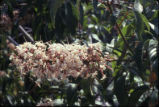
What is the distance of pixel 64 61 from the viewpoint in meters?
1.10

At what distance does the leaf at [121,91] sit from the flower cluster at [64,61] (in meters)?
0.24

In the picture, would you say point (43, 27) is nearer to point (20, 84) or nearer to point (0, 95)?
point (20, 84)

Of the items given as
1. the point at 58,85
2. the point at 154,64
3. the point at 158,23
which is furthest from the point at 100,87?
the point at 154,64

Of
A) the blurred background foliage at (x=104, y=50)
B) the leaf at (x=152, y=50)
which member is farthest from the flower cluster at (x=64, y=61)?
the leaf at (x=152, y=50)

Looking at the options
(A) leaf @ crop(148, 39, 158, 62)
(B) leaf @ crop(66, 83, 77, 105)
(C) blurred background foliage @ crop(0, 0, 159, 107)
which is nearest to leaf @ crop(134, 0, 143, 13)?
(C) blurred background foliage @ crop(0, 0, 159, 107)

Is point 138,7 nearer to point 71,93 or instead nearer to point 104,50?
point 104,50

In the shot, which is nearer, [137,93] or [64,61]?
[64,61]

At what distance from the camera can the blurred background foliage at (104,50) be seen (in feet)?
3.87

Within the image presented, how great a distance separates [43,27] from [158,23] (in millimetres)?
802

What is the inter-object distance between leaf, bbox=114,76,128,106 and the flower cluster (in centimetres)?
24

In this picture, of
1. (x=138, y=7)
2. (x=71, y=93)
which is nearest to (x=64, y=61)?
(x=71, y=93)

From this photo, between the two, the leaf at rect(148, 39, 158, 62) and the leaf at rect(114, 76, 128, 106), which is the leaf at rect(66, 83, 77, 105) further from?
the leaf at rect(148, 39, 158, 62)

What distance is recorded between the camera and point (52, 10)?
1057mm

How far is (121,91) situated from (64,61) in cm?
38
